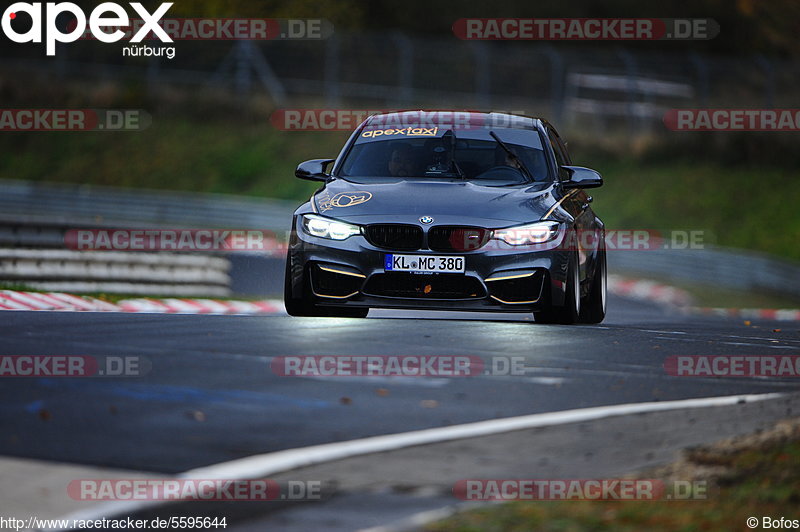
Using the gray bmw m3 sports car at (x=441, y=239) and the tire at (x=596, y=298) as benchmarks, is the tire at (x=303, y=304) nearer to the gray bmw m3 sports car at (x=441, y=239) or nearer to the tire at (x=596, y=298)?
the gray bmw m3 sports car at (x=441, y=239)

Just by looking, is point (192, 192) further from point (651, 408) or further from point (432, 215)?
point (651, 408)

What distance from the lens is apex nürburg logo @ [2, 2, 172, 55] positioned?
5038 cm

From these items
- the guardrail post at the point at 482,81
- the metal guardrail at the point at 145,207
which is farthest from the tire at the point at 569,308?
the guardrail post at the point at 482,81

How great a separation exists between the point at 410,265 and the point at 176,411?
3.96m

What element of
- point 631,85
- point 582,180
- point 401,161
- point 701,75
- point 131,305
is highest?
point 701,75

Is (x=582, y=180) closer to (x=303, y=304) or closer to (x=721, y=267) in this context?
(x=303, y=304)

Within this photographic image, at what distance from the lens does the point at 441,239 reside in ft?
36.7

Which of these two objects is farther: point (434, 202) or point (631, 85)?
point (631, 85)

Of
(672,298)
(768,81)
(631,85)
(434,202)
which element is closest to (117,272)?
(434,202)

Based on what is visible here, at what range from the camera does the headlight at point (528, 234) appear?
11.2m

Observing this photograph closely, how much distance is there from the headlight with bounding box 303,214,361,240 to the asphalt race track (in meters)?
0.73

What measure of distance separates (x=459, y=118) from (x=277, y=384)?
5.09 metres

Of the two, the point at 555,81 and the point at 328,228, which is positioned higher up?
the point at 555,81

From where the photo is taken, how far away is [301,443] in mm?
6676
